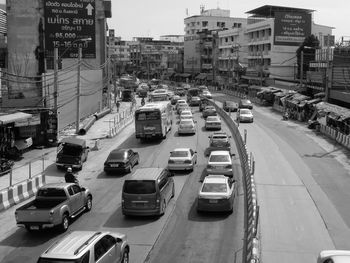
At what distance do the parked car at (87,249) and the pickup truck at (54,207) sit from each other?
476 centimetres

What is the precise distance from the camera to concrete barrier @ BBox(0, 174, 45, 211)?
22534mm

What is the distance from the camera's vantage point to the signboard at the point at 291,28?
9188cm

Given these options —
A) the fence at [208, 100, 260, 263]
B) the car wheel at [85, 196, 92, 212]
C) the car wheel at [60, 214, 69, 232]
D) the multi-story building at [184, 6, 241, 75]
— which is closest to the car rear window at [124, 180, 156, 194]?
the car wheel at [85, 196, 92, 212]

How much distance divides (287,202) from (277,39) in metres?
75.8

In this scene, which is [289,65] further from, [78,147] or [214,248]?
[214,248]

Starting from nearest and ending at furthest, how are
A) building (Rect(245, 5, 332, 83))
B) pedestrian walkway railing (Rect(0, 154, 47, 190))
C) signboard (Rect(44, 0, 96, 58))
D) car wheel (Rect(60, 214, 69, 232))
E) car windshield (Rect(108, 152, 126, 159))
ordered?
car wheel (Rect(60, 214, 69, 232)), pedestrian walkway railing (Rect(0, 154, 47, 190)), car windshield (Rect(108, 152, 126, 159)), signboard (Rect(44, 0, 96, 58)), building (Rect(245, 5, 332, 83))

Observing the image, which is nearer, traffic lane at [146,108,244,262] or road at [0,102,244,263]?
traffic lane at [146,108,244,262]

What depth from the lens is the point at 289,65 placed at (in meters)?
98.8

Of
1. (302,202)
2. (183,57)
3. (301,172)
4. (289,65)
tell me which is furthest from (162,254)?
(183,57)

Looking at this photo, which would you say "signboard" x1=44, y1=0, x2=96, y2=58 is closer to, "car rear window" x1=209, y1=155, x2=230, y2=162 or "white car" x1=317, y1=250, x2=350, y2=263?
"car rear window" x1=209, y1=155, x2=230, y2=162

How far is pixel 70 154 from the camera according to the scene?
32062 mm

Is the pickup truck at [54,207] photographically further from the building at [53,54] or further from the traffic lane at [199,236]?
the building at [53,54]

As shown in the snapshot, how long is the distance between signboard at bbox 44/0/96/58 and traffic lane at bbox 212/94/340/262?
22585mm

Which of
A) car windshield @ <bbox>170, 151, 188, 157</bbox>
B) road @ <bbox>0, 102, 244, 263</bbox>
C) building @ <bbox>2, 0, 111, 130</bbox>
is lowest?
road @ <bbox>0, 102, 244, 263</bbox>
